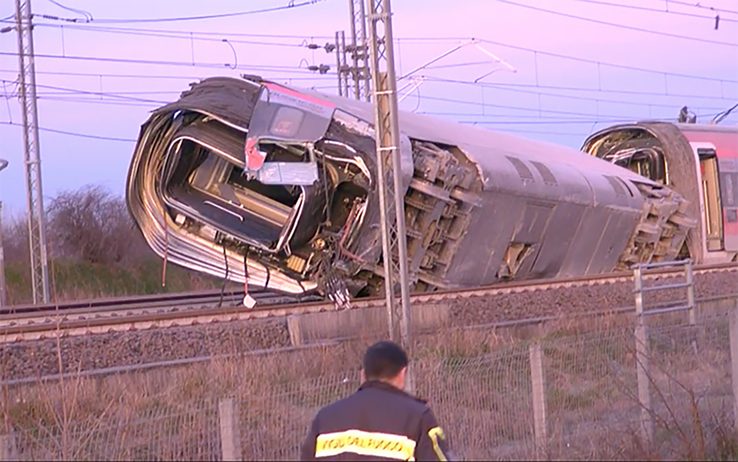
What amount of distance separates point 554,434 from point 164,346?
7734 millimetres

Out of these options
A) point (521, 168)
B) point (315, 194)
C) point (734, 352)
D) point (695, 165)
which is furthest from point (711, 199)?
point (734, 352)

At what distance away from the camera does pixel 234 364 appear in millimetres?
11797

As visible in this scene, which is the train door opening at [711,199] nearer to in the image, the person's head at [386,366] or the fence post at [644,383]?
the fence post at [644,383]

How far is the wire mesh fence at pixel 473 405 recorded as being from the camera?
24.9ft

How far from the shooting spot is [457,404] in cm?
903

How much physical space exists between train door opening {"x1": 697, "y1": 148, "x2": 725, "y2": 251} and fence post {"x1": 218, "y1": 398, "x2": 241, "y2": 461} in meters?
23.7

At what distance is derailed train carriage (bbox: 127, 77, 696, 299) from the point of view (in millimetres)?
17906

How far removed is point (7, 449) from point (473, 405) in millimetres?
3399

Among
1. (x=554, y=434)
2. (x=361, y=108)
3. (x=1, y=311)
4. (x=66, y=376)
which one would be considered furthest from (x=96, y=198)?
(x=554, y=434)

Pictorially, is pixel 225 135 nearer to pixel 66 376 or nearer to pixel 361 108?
pixel 361 108

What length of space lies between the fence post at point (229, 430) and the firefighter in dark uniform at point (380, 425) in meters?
0.74

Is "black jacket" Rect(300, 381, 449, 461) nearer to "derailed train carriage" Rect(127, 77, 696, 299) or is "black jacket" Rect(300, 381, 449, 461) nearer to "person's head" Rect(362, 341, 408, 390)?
"person's head" Rect(362, 341, 408, 390)

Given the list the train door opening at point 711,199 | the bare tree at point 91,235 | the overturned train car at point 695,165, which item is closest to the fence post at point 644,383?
the overturned train car at point 695,165

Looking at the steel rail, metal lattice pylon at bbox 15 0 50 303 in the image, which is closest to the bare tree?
metal lattice pylon at bbox 15 0 50 303
